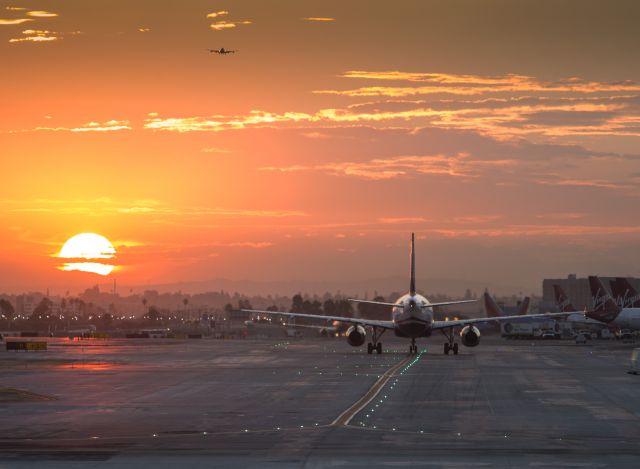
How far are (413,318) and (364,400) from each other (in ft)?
158

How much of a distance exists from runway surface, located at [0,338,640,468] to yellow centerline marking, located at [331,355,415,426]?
11cm

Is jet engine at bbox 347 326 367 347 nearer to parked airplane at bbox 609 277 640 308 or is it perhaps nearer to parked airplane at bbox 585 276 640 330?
parked airplane at bbox 585 276 640 330

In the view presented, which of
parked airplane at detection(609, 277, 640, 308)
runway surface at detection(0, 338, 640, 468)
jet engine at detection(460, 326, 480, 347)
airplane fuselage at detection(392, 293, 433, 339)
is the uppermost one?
parked airplane at detection(609, 277, 640, 308)

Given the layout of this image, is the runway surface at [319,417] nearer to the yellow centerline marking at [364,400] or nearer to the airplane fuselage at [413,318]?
the yellow centerline marking at [364,400]

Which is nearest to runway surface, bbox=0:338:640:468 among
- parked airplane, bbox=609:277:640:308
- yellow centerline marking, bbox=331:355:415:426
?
yellow centerline marking, bbox=331:355:415:426

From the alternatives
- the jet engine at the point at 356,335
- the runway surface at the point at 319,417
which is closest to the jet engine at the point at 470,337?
the jet engine at the point at 356,335

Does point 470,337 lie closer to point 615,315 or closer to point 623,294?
point 615,315

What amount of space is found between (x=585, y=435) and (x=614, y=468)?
7.68 metres

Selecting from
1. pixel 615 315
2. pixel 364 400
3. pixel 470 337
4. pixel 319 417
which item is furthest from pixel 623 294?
pixel 319 417

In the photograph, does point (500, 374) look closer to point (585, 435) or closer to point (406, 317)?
point (406, 317)

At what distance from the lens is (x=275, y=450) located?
3108cm

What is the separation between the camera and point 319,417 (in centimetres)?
4072

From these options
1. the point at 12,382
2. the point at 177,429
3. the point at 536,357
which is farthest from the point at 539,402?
the point at 536,357

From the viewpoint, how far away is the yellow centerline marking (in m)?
39.3
